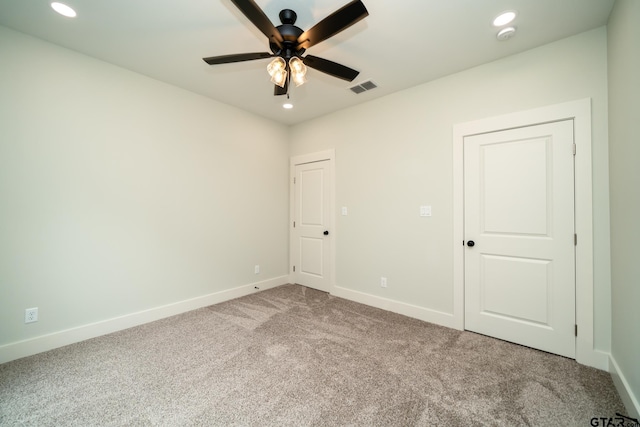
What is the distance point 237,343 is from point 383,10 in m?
3.09

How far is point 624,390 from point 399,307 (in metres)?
1.80

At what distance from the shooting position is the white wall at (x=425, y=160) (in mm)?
2055

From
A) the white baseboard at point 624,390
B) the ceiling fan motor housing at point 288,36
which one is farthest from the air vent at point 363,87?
the white baseboard at point 624,390

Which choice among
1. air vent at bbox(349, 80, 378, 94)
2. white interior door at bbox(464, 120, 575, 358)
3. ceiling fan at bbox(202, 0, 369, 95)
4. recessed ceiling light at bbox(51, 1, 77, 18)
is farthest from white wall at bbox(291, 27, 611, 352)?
recessed ceiling light at bbox(51, 1, 77, 18)

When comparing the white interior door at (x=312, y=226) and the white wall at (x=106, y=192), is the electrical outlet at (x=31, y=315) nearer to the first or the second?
the white wall at (x=106, y=192)

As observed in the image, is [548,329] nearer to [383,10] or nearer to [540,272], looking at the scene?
[540,272]

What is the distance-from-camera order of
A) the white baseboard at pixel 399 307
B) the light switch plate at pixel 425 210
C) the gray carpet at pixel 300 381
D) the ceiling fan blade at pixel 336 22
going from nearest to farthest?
1. the ceiling fan blade at pixel 336 22
2. the gray carpet at pixel 300 381
3. the white baseboard at pixel 399 307
4. the light switch plate at pixel 425 210

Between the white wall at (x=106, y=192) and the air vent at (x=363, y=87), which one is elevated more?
the air vent at (x=363, y=87)

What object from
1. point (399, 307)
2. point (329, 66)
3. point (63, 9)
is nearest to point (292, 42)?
point (329, 66)

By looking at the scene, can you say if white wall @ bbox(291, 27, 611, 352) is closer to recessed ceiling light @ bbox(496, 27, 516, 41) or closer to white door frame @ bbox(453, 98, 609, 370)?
white door frame @ bbox(453, 98, 609, 370)

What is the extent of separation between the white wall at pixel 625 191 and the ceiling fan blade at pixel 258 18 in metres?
2.13

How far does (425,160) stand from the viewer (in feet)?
9.73

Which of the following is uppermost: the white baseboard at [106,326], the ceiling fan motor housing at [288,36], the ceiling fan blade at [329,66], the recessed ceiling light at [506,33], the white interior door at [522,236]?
the recessed ceiling light at [506,33]

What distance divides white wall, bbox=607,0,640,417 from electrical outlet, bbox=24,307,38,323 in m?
4.42
